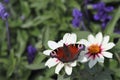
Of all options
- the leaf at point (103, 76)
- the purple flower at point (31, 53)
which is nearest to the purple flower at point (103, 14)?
the purple flower at point (31, 53)

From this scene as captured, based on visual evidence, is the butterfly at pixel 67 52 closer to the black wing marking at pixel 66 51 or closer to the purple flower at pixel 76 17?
the black wing marking at pixel 66 51

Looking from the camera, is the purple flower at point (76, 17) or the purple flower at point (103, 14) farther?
the purple flower at point (103, 14)

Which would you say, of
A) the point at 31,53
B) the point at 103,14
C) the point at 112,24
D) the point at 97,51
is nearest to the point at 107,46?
the point at 97,51

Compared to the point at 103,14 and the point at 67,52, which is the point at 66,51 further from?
the point at 103,14

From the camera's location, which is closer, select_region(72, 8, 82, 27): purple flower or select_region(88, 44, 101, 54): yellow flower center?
select_region(88, 44, 101, 54): yellow flower center

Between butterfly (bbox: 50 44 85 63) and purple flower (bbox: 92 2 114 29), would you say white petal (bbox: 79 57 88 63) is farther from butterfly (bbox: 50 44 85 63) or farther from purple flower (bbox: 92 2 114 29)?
purple flower (bbox: 92 2 114 29)

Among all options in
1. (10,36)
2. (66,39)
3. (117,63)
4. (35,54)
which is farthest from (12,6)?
(66,39)

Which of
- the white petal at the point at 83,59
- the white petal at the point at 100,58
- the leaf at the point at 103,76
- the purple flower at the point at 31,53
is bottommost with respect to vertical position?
the purple flower at the point at 31,53

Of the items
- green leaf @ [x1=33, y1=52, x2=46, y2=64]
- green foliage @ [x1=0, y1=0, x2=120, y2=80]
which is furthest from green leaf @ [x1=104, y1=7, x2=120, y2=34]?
green leaf @ [x1=33, y1=52, x2=46, y2=64]
